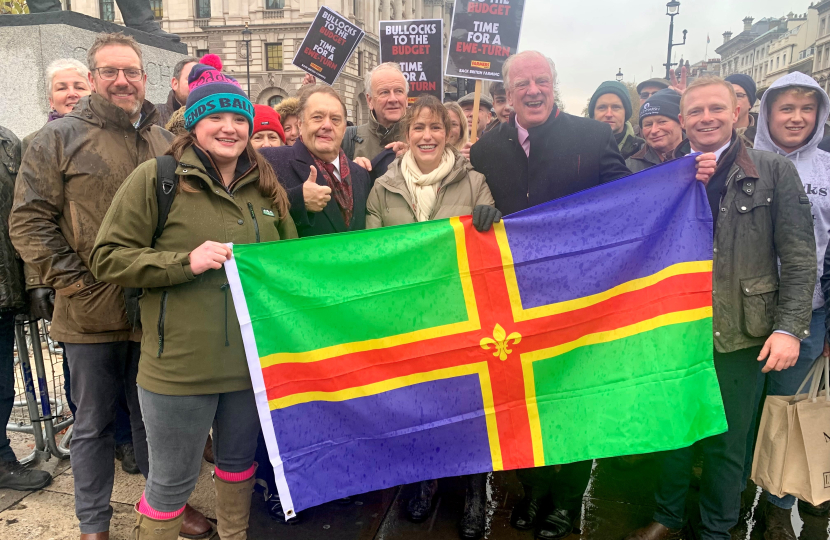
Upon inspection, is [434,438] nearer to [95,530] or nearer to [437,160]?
[437,160]

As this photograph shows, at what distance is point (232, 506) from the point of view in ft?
8.59

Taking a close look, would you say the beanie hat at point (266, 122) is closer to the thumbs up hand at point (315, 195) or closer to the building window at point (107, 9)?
the thumbs up hand at point (315, 195)

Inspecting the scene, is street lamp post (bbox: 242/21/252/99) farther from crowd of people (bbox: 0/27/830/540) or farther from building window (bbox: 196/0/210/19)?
crowd of people (bbox: 0/27/830/540)

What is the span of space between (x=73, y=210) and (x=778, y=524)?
3.79 metres

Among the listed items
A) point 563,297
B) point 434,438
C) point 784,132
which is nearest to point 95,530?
point 434,438

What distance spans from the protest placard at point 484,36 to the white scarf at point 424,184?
1926 mm

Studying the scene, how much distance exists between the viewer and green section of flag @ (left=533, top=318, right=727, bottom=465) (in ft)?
8.73

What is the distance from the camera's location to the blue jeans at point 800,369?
9.84ft

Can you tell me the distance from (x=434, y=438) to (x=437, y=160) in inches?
56.1

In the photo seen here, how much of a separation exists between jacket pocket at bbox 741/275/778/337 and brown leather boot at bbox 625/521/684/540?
1.09 m

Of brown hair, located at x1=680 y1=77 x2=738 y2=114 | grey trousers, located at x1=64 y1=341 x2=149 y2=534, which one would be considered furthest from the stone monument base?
brown hair, located at x1=680 y1=77 x2=738 y2=114

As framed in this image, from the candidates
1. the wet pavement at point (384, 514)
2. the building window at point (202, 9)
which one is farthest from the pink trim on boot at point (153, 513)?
the building window at point (202, 9)

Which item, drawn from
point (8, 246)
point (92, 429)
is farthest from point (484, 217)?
point (8, 246)

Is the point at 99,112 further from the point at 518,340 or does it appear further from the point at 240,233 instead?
the point at 518,340
